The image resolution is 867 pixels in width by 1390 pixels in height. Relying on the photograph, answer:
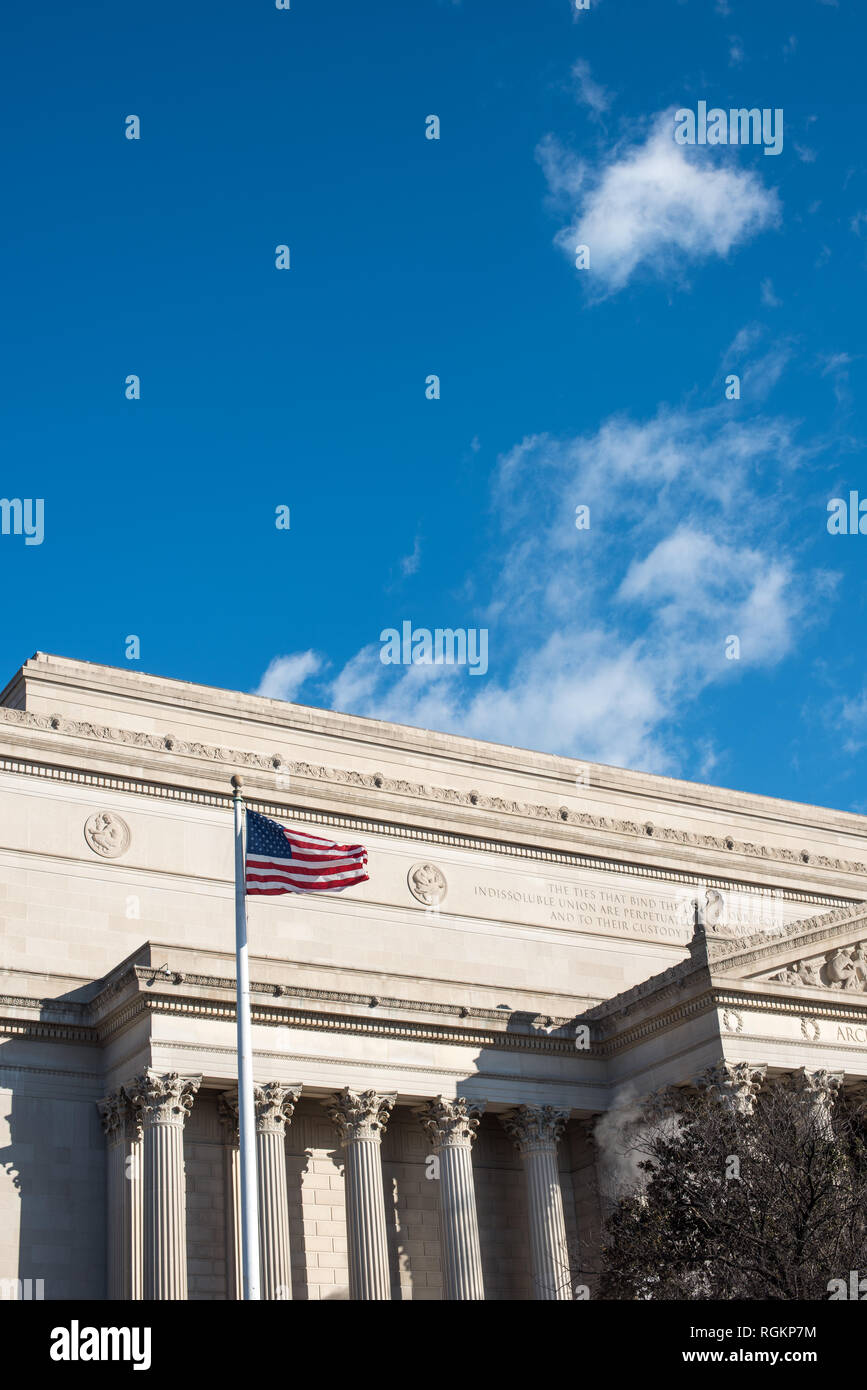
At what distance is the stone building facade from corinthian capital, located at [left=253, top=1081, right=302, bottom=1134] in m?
0.06

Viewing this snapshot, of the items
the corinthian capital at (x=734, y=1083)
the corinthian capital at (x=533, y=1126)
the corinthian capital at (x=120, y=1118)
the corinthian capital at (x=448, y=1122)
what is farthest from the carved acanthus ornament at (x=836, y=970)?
the corinthian capital at (x=120, y=1118)

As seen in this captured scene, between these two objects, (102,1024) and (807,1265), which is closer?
(807,1265)

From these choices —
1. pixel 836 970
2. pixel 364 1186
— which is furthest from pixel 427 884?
pixel 836 970

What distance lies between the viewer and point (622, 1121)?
135ft

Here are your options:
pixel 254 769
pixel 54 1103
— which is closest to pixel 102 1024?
pixel 54 1103

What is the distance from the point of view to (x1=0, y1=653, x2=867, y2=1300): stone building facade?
1432 inches

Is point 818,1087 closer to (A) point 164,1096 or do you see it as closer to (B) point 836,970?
(B) point 836,970

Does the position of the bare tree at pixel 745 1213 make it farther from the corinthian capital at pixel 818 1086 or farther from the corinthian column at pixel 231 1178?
the corinthian column at pixel 231 1178

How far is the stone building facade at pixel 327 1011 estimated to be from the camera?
3638cm

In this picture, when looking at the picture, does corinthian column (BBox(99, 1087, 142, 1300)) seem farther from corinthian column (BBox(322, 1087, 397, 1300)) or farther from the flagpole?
the flagpole

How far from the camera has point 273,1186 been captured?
35.9 m
